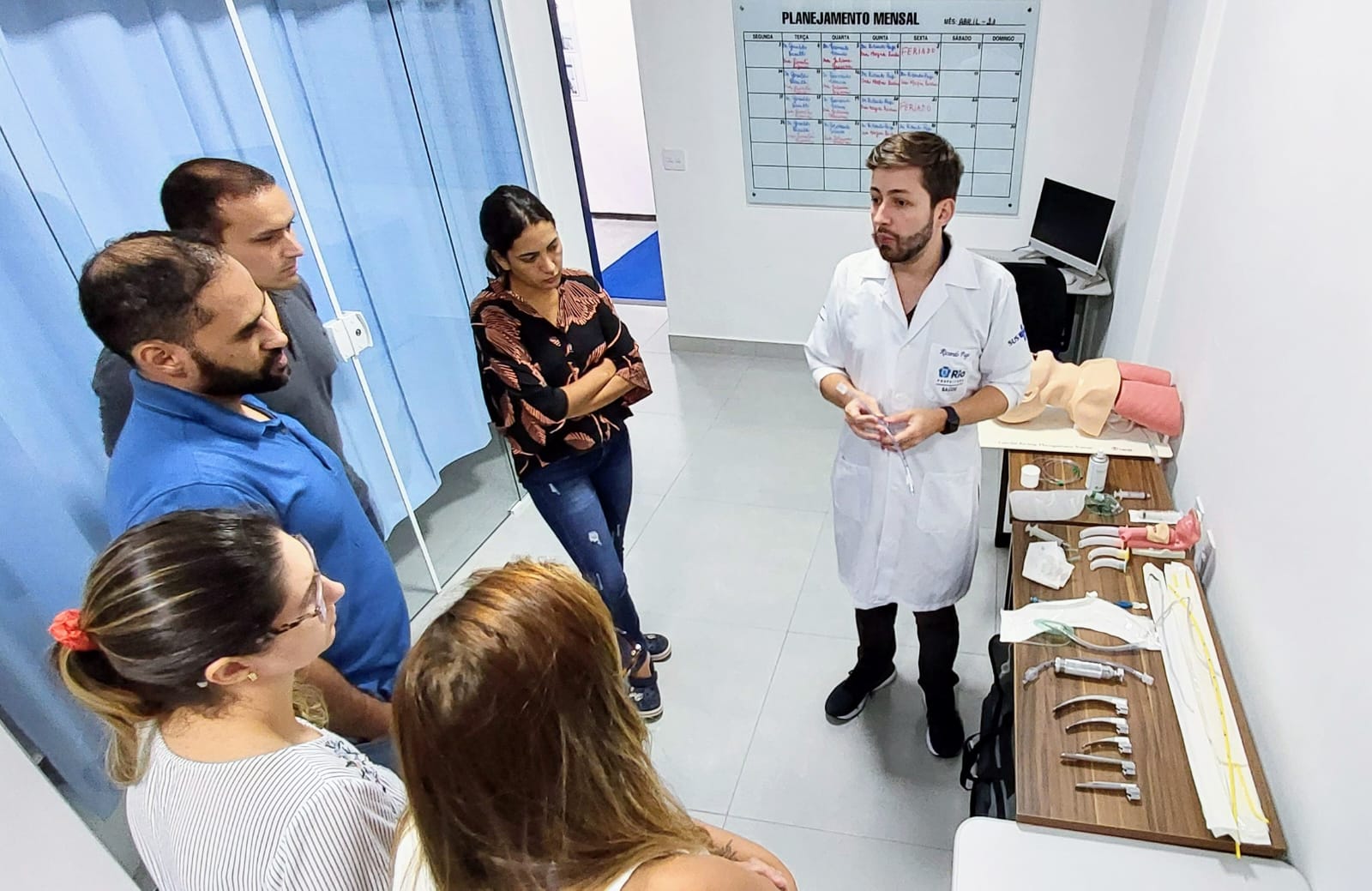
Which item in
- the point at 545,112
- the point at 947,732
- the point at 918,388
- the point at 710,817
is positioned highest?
the point at 545,112

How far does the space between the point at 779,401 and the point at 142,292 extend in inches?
114

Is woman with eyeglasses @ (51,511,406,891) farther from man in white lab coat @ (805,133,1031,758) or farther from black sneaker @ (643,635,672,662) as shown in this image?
black sneaker @ (643,635,672,662)

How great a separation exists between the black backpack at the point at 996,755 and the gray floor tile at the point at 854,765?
0.14 metres

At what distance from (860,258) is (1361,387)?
0.95 m

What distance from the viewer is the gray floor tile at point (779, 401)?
366 cm

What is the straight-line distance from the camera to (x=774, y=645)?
251cm

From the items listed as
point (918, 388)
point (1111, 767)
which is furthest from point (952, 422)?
point (1111, 767)

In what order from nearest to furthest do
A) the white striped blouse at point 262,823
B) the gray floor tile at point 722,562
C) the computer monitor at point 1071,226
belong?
the white striped blouse at point 262,823 → the gray floor tile at point 722,562 → the computer monitor at point 1071,226

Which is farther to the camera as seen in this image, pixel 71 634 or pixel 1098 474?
pixel 1098 474

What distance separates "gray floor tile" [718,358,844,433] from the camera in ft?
12.0

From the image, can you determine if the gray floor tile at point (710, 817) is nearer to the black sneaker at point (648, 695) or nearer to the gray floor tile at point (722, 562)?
the black sneaker at point (648, 695)

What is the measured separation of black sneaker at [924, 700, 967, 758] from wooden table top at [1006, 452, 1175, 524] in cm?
59

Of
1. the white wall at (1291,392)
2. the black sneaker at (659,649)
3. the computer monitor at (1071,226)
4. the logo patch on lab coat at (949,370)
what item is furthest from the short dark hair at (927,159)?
the computer monitor at (1071,226)

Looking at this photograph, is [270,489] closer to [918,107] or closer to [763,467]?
[763,467]
